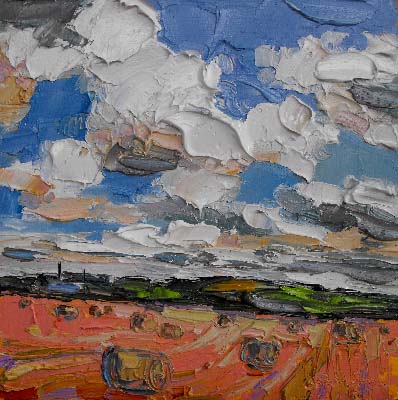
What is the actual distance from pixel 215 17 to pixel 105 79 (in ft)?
0.79

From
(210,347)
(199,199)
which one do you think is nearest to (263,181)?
(199,199)

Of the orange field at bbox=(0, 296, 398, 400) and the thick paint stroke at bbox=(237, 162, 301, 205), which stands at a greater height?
the thick paint stroke at bbox=(237, 162, 301, 205)

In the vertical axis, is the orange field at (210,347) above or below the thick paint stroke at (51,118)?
below

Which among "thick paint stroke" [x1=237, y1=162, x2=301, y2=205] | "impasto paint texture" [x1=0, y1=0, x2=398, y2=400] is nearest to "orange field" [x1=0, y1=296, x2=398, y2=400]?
"impasto paint texture" [x1=0, y1=0, x2=398, y2=400]

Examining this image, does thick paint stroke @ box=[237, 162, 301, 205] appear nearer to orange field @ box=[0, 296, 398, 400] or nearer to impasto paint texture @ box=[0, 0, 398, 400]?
impasto paint texture @ box=[0, 0, 398, 400]

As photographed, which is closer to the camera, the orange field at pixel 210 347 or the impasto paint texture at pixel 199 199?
the impasto paint texture at pixel 199 199

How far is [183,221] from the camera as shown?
1167 mm

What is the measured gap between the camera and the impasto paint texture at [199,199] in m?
1.07

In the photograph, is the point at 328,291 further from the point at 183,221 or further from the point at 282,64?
the point at 282,64

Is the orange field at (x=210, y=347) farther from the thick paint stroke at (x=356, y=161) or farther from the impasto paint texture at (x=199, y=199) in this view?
the thick paint stroke at (x=356, y=161)

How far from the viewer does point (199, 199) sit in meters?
1.15

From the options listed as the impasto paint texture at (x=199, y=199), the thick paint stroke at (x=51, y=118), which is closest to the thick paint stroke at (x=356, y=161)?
the impasto paint texture at (x=199, y=199)

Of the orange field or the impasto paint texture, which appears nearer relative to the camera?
the impasto paint texture

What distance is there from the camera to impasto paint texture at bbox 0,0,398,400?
3.50 ft
